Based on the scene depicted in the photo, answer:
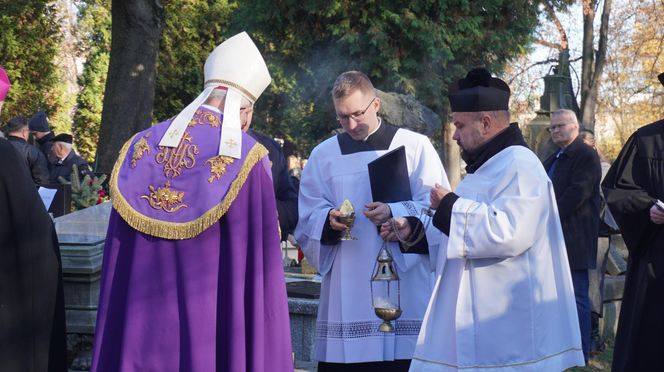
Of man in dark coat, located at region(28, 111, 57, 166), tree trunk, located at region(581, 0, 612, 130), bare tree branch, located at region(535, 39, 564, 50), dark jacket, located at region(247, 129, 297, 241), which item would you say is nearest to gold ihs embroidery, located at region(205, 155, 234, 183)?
dark jacket, located at region(247, 129, 297, 241)

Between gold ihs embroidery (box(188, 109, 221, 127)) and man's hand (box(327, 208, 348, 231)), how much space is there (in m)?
1.11

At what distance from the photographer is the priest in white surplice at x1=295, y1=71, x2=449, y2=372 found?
17.0ft

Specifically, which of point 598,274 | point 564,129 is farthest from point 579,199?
point 598,274

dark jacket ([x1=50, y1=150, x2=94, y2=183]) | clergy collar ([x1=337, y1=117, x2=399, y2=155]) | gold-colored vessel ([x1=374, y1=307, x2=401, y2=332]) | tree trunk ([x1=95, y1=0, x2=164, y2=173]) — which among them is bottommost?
gold-colored vessel ([x1=374, y1=307, x2=401, y2=332])

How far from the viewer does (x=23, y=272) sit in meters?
4.14

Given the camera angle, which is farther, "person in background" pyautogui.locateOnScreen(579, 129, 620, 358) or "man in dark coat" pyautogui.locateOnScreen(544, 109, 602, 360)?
"person in background" pyautogui.locateOnScreen(579, 129, 620, 358)

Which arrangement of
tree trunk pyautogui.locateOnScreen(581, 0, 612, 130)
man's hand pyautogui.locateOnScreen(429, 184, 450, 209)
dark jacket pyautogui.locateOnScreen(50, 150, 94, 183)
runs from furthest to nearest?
1. tree trunk pyautogui.locateOnScreen(581, 0, 612, 130)
2. dark jacket pyautogui.locateOnScreen(50, 150, 94, 183)
3. man's hand pyautogui.locateOnScreen(429, 184, 450, 209)

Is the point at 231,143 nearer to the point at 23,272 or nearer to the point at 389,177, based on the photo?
the point at 23,272

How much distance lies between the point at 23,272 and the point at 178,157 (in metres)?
0.83

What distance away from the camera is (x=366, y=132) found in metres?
5.36

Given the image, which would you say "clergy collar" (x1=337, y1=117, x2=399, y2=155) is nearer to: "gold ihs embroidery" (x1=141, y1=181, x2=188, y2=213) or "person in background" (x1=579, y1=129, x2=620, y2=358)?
"gold ihs embroidery" (x1=141, y1=181, x2=188, y2=213)

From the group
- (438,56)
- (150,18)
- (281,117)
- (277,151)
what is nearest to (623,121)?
(281,117)

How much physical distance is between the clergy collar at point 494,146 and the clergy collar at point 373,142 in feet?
3.12

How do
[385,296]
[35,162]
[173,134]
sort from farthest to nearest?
[35,162] → [385,296] → [173,134]
